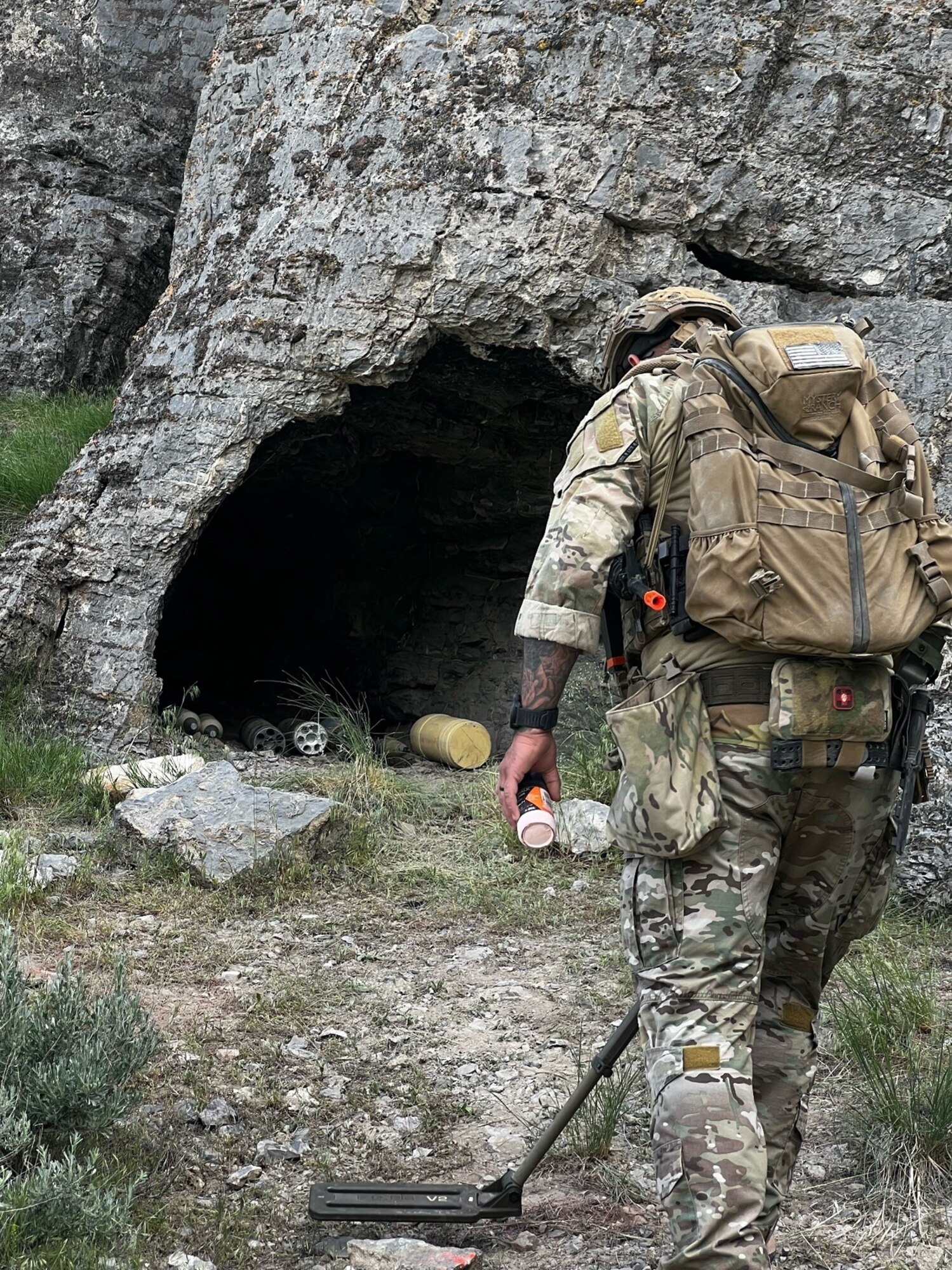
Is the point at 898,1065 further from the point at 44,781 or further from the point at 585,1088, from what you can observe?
the point at 44,781

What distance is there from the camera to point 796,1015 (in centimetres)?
241

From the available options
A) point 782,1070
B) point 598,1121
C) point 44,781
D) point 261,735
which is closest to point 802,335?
→ point 782,1070

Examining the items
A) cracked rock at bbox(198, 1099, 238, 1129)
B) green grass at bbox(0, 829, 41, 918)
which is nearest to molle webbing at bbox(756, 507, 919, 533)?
cracked rock at bbox(198, 1099, 238, 1129)

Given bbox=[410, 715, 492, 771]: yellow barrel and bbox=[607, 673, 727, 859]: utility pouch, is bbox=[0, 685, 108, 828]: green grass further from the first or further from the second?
bbox=[607, 673, 727, 859]: utility pouch

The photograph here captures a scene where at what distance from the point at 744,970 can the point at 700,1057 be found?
0.17m

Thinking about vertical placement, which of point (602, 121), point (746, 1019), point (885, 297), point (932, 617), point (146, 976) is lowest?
point (146, 976)

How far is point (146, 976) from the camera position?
362 centimetres

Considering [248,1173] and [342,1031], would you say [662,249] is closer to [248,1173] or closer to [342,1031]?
[342,1031]

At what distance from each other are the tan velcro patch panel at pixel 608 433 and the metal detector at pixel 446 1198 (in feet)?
3.66

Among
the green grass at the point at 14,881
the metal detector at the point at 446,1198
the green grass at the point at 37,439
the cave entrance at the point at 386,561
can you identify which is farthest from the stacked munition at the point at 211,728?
the metal detector at the point at 446,1198

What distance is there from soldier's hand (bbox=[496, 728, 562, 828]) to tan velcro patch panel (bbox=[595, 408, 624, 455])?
1.70ft

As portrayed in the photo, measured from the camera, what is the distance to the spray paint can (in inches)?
86.5

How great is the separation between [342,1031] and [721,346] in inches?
81.2

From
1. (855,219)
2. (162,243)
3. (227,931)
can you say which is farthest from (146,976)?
(162,243)
